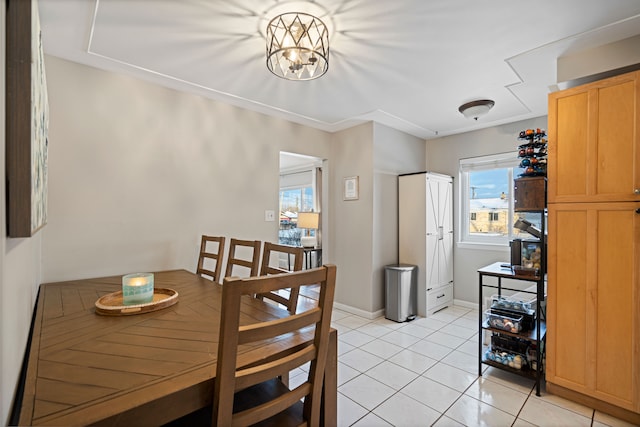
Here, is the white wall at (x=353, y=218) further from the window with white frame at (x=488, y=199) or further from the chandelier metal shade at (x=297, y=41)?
the chandelier metal shade at (x=297, y=41)

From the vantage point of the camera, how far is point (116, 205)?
8.15ft

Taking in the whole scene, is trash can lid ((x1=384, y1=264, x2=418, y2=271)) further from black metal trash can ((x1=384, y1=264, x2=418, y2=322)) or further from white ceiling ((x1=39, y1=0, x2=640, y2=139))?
white ceiling ((x1=39, y1=0, x2=640, y2=139))

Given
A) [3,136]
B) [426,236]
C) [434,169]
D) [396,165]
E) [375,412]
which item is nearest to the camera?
[3,136]

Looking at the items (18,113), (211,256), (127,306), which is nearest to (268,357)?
(127,306)

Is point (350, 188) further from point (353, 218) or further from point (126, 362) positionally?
point (126, 362)

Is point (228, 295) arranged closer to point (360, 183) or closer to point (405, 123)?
point (360, 183)

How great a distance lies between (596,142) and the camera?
192cm

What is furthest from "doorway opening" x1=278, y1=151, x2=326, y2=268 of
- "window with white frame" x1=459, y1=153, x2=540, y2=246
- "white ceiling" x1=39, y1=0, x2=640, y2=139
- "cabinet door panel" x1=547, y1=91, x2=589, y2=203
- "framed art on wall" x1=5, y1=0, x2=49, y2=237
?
"framed art on wall" x1=5, y1=0, x2=49, y2=237

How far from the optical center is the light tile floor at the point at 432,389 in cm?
189

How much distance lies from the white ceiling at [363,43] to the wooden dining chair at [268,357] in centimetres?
160

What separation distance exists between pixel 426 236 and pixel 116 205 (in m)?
3.28

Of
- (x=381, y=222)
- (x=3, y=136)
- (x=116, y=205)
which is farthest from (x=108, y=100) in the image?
(x=381, y=222)

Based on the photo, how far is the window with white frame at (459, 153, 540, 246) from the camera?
12.8 feet

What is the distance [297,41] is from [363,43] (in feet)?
1.59
